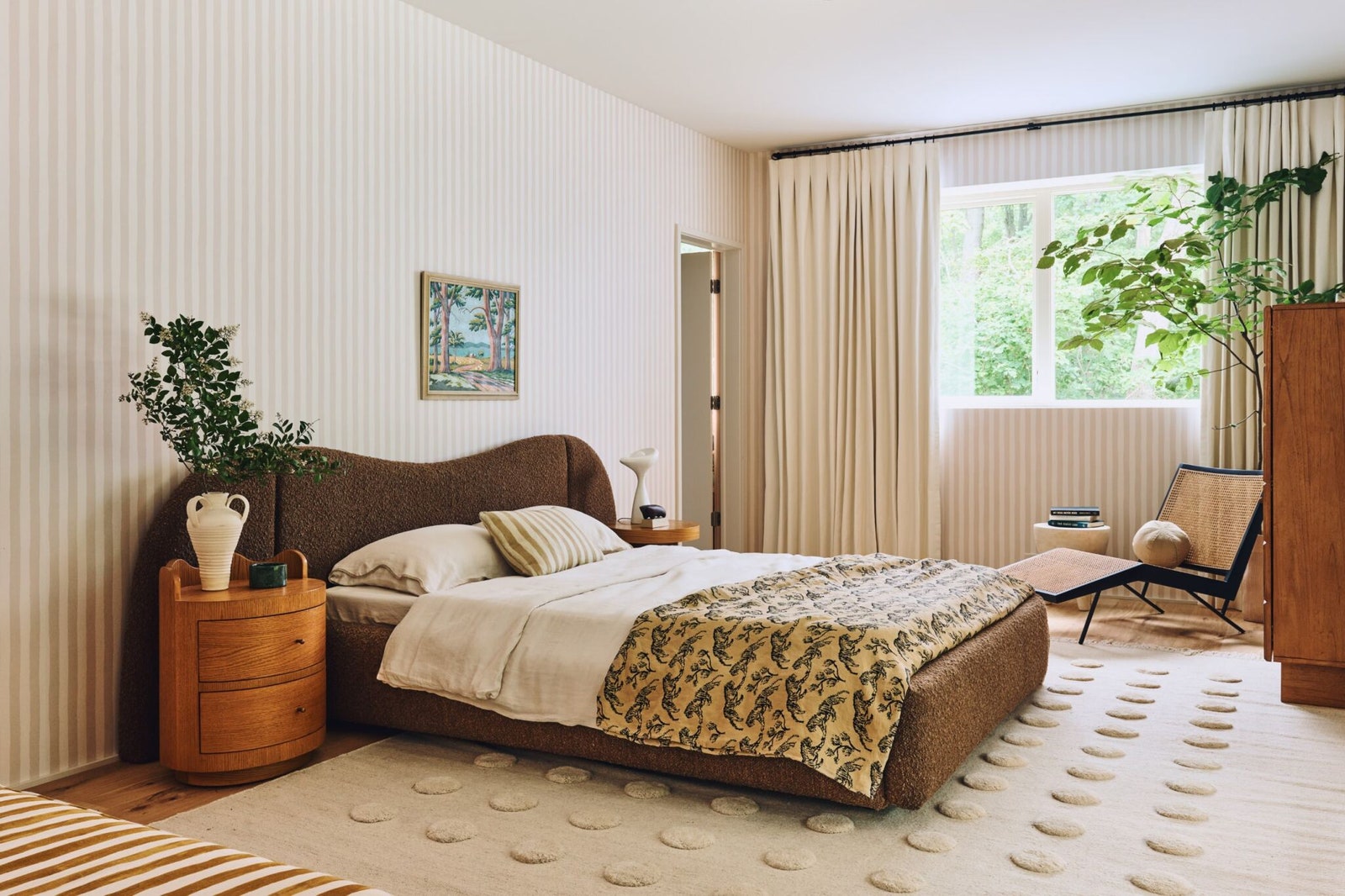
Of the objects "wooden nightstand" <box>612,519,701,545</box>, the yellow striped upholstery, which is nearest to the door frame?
"wooden nightstand" <box>612,519,701,545</box>

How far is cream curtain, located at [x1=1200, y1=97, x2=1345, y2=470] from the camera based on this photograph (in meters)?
5.29

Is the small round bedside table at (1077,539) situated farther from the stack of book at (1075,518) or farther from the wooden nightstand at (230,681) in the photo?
the wooden nightstand at (230,681)

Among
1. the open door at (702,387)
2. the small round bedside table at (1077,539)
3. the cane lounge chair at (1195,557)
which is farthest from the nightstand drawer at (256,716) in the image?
the small round bedside table at (1077,539)

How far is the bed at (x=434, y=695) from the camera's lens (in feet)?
8.72

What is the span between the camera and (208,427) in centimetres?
305

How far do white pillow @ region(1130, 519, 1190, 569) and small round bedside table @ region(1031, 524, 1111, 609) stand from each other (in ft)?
1.40

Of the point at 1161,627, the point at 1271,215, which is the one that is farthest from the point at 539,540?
the point at 1271,215

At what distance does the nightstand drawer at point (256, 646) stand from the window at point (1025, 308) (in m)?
4.39

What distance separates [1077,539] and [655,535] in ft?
7.77

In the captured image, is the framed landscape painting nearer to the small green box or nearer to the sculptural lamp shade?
the sculptural lamp shade

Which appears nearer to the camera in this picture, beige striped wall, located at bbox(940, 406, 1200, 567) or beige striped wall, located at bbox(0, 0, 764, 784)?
beige striped wall, located at bbox(0, 0, 764, 784)

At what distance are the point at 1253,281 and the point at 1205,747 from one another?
288cm

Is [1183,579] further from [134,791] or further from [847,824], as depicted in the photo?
[134,791]

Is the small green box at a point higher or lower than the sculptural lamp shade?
lower
